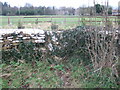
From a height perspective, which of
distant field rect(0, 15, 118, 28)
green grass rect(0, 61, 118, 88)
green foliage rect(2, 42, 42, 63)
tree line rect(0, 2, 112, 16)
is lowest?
green grass rect(0, 61, 118, 88)

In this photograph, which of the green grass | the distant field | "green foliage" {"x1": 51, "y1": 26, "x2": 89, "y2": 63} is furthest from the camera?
the distant field

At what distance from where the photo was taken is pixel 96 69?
12.0 ft

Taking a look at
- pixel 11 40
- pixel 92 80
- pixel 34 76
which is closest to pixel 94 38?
pixel 92 80

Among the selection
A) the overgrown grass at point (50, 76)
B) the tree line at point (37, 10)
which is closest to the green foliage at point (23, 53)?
the overgrown grass at point (50, 76)

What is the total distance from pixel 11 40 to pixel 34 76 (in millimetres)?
1457

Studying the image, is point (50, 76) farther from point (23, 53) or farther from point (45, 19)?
point (45, 19)

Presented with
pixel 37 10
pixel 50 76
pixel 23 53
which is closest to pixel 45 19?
pixel 37 10

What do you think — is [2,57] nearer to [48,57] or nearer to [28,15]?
[48,57]

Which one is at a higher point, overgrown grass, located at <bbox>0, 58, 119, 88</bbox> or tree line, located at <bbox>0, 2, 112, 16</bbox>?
tree line, located at <bbox>0, 2, 112, 16</bbox>

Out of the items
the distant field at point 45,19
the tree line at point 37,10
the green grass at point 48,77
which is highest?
the tree line at point 37,10

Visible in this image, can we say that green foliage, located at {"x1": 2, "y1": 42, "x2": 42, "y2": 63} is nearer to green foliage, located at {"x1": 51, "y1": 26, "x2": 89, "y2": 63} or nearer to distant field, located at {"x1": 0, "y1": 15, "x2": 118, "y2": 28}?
green foliage, located at {"x1": 51, "y1": 26, "x2": 89, "y2": 63}

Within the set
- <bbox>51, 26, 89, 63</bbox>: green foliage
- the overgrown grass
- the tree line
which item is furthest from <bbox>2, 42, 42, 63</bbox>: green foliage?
the tree line

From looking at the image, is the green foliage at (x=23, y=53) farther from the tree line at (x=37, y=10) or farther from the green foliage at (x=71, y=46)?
the tree line at (x=37, y=10)

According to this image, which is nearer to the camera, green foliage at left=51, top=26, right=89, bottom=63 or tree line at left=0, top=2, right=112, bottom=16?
green foliage at left=51, top=26, right=89, bottom=63
